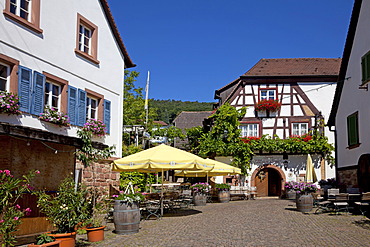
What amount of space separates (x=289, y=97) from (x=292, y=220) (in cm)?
1610

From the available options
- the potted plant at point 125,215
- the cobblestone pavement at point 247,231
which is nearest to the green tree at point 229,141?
the cobblestone pavement at point 247,231

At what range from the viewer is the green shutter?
18.5 metres

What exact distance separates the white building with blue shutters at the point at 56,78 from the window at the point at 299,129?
47.9ft

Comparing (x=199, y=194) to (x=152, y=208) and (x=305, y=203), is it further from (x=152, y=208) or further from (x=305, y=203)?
(x=152, y=208)

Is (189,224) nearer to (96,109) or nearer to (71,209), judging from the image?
(71,209)

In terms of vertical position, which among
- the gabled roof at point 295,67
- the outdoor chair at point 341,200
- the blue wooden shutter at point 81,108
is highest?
the gabled roof at point 295,67

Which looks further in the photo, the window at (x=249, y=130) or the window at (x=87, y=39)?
the window at (x=249, y=130)

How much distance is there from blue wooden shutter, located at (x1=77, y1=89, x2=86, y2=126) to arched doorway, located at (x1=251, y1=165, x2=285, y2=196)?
16420mm

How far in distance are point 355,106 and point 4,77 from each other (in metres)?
14.4

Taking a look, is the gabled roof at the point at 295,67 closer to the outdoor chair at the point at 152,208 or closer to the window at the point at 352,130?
the window at the point at 352,130

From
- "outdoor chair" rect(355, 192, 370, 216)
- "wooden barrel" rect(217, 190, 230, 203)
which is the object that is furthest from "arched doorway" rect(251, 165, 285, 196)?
"outdoor chair" rect(355, 192, 370, 216)

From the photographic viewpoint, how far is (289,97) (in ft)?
92.2

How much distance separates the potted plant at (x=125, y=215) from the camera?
10.2 metres

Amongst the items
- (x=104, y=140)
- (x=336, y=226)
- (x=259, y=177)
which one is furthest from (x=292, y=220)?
(x=259, y=177)
